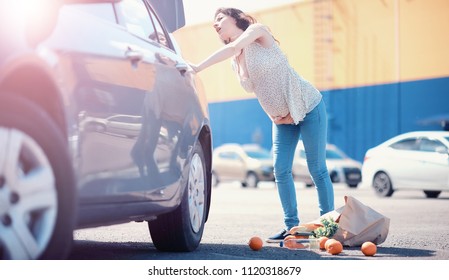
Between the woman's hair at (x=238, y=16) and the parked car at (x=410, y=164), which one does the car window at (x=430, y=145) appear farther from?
the woman's hair at (x=238, y=16)

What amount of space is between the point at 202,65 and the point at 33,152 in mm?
2587

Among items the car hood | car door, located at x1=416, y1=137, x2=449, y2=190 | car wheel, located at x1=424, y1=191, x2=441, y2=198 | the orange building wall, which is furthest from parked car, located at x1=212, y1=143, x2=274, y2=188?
car door, located at x1=416, y1=137, x2=449, y2=190

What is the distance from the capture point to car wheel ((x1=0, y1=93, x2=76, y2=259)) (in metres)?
2.97

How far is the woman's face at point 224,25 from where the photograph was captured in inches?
227

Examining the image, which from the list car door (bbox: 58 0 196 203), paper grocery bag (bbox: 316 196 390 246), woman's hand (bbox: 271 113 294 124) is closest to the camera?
car door (bbox: 58 0 196 203)

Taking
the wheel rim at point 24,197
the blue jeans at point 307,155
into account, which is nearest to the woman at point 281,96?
the blue jeans at point 307,155

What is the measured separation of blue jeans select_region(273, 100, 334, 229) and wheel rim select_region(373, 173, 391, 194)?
343 inches

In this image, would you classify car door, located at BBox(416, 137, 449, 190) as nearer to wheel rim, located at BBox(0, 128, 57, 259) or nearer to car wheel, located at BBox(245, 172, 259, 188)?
wheel rim, located at BBox(0, 128, 57, 259)

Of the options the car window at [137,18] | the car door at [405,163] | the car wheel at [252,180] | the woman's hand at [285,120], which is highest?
the car window at [137,18]

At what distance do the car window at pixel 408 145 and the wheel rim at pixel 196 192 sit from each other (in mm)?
8049

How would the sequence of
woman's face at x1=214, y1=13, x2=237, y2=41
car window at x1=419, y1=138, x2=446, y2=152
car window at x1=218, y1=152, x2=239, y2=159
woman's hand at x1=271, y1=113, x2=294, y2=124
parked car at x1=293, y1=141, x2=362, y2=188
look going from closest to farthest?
woman's face at x1=214, y1=13, x2=237, y2=41 → woman's hand at x1=271, y1=113, x2=294, y2=124 → car window at x1=419, y1=138, x2=446, y2=152 → parked car at x1=293, y1=141, x2=362, y2=188 → car window at x1=218, y1=152, x2=239, y2=159
